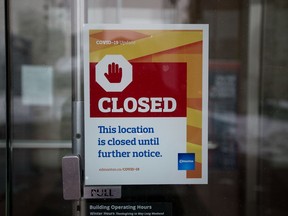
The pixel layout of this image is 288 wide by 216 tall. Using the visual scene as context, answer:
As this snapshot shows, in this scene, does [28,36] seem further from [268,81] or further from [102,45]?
[268,81]

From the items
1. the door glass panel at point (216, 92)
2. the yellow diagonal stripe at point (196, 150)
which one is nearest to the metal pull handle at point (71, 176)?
the door glass panel at point (216, 92)

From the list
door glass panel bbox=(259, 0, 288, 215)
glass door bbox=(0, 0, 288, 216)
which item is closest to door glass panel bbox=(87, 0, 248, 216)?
glass door bbox=(0, 0, 288, 216)

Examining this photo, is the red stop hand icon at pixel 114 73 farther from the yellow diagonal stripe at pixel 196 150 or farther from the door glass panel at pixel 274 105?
the door glass panel at pixel 274 105

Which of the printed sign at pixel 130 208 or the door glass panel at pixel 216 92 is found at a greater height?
the door glass panel at pixel 216 92

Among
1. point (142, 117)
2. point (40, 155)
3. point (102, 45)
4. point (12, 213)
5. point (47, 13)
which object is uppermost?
point (47, 13)

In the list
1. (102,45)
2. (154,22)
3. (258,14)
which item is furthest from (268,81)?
(102,45)

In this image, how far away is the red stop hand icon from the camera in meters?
3.03

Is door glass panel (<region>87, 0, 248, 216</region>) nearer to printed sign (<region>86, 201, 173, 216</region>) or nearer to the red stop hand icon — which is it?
printed sign (<region>86, 201, 173, 216</region>)

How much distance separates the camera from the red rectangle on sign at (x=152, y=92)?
3035 mm

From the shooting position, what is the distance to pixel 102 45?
9.91 ft

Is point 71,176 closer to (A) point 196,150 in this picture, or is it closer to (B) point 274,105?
(A) point 196,150

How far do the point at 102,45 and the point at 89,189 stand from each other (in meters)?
1.03

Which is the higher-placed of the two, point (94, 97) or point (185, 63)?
point (185, 63)

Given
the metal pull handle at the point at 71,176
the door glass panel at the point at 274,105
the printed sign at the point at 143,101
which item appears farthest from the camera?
the door glass panel at the point at 274,105
